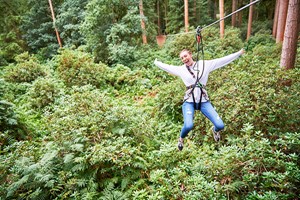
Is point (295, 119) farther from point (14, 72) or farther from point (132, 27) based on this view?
point (14, 72)

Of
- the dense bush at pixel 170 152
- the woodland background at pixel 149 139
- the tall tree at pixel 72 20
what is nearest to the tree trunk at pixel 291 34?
the woodland background at pixel 149 139

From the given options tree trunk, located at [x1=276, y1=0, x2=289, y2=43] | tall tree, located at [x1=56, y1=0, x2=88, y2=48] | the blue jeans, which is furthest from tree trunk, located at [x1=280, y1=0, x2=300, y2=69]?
tall tree, located at [x1=56, y1=0, x2=88, y2=48]

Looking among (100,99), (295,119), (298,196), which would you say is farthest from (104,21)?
(298,196)

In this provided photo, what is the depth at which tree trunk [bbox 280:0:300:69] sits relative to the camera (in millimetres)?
6051

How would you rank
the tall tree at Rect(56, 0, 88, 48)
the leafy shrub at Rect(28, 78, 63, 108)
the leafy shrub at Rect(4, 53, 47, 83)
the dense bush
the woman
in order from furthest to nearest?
Answer: the tall tree at Rect(56, 0, 88, 48), the leafy shrub at Rect(4, 53, 47, 83), the leafy shrub at Rect(28, 78, 63, 108), the woman, the dense bush

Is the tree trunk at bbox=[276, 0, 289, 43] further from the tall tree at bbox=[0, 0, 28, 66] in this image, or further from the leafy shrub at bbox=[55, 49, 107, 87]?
the tall tree at bbox=[0, 0, 28, 66]

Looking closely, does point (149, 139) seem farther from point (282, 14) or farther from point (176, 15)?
point (176, 15)

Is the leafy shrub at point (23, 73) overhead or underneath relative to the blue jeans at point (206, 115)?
underneath

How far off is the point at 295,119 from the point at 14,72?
14660 millimetres

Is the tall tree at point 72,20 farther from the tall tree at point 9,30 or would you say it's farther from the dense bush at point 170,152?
the dense bush at point 170,152

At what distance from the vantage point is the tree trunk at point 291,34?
6.05 m

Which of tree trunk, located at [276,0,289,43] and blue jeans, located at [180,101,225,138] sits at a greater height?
tree trunk, located at [276,0,289,43]

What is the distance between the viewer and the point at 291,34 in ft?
20.7

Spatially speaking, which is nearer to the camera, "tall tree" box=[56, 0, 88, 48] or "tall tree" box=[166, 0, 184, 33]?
"tall tree" box=[56, 0, 88, 48]
